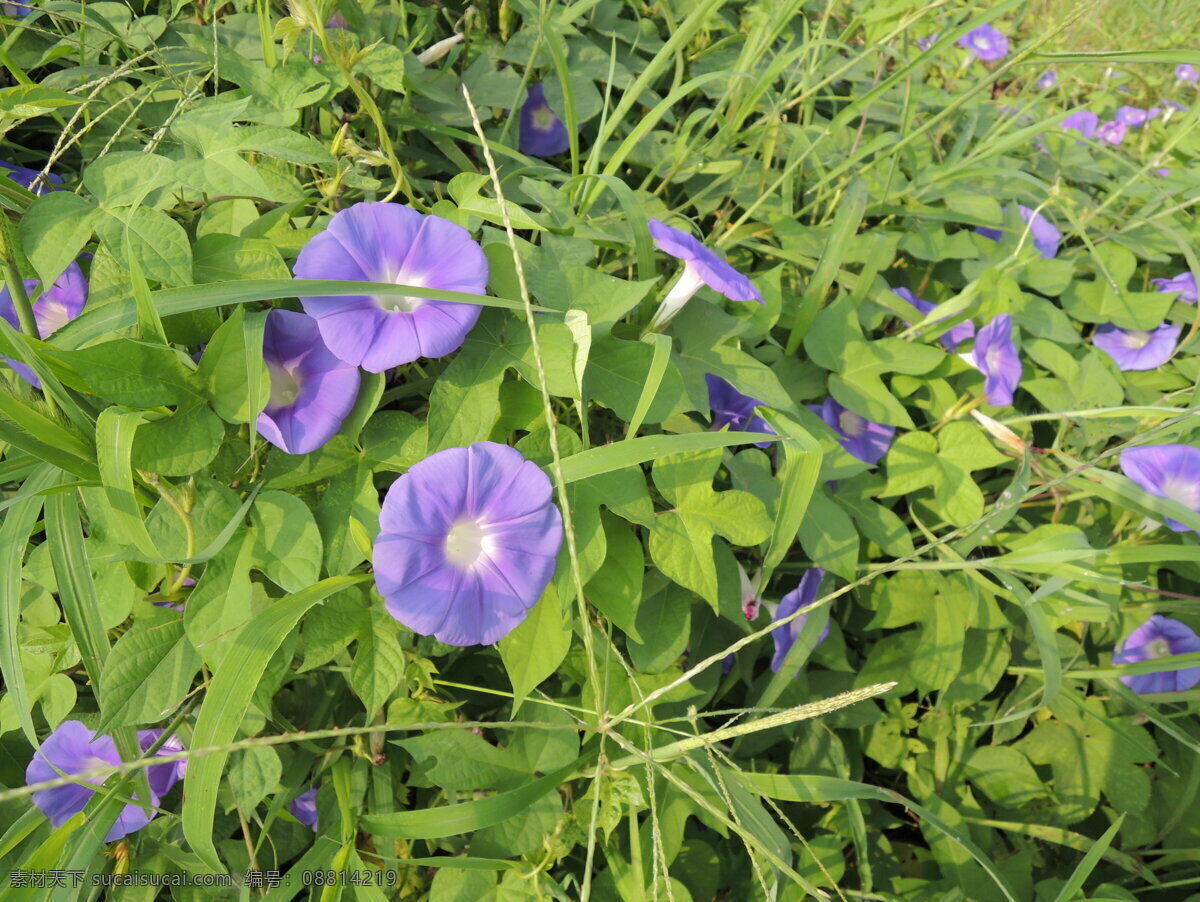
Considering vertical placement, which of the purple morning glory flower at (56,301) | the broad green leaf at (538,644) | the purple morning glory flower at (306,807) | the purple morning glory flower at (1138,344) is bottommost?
the purple morning glory flower at (306,807)

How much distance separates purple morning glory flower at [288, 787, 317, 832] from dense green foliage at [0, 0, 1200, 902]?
21 millimetres

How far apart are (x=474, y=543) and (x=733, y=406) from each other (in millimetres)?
566

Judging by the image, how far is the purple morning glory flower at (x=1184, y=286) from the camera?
6.35 feet

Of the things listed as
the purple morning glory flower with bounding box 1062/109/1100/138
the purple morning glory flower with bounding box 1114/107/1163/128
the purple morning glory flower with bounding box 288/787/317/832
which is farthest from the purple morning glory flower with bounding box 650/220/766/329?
the purple morning glory flower with bounding box 1114/107/1163/128

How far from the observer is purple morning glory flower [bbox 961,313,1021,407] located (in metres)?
1.48

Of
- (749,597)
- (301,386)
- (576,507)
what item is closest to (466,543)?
(576,507)

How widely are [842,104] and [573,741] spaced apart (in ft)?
6.43

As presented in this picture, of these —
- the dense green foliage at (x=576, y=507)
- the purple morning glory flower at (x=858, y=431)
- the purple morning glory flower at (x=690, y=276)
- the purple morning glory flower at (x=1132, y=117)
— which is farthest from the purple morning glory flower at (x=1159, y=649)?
the purple morning glory flower at (x=1132, y=117)

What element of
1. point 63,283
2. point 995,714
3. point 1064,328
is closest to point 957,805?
point 995,714

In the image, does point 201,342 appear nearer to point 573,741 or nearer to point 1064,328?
point 573,741

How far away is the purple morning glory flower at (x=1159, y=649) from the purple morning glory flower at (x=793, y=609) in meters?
0.66

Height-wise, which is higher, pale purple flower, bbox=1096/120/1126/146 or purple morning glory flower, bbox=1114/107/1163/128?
purple morning glory flower, bbox=1114/107/1163/128

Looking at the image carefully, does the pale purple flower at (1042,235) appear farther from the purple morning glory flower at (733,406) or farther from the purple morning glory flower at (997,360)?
the purple morning glory flower at (733,406)

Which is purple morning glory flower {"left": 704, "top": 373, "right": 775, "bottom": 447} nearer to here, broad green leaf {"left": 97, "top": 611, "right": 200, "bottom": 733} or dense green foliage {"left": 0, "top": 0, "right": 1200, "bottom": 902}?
dense green foliage {"left": 0, "top": 0, "right": 1200, "bottom": 902}
